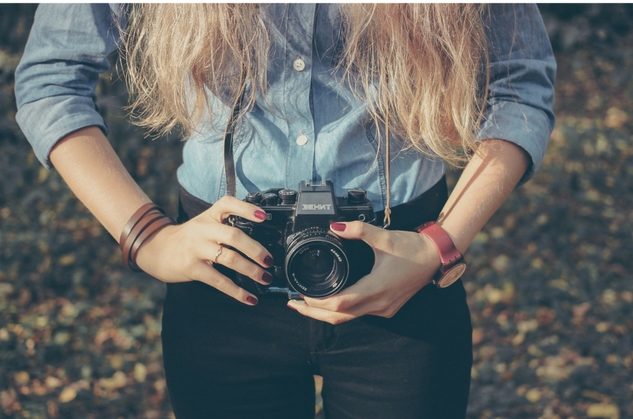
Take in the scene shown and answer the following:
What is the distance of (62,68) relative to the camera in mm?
1111

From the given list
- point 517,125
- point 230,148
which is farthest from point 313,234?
point 517,125

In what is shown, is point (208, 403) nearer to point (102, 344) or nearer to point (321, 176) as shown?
point (321, 176)

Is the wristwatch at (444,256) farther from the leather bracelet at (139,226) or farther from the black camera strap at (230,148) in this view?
the leather bracelet at (139,226)

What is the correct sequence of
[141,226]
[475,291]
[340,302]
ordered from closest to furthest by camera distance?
[340,302] < [141,226] < [475,291]

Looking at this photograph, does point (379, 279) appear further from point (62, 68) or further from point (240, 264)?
point (62, 68)

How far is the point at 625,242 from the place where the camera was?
3.87m

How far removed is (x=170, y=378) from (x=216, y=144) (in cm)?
35

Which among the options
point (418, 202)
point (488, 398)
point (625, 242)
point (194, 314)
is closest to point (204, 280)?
point (194, 314)

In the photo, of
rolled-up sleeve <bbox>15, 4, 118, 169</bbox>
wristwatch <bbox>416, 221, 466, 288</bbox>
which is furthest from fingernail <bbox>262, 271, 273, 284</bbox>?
rolled-up sleeve <bbox>15, 4, 118, 169</bbox>

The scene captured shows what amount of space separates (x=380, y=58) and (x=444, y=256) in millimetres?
279

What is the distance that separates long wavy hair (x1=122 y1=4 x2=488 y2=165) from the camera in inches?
43.6

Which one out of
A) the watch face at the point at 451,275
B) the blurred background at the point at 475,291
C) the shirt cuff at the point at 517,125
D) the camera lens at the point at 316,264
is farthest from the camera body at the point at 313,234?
the blurred background at the point at 475,291

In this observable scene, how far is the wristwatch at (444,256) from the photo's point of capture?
3.64ft

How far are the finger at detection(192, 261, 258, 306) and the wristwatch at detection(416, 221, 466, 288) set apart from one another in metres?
0.25
